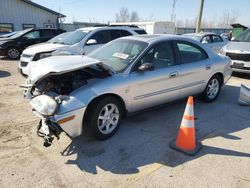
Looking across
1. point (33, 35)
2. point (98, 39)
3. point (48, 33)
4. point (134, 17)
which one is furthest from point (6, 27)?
point (134, 17)

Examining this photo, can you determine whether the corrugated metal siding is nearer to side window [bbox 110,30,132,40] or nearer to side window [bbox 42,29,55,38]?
side window [bbox 42,29,55,38]

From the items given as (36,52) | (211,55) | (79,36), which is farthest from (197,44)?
(36,52)

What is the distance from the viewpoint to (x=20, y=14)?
19.5 metres

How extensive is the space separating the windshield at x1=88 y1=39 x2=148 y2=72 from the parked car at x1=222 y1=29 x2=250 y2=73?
5343 millimetres

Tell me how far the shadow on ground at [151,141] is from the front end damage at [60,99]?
1.43 feet

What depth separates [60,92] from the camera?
3.46m

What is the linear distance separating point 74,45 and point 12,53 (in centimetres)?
646

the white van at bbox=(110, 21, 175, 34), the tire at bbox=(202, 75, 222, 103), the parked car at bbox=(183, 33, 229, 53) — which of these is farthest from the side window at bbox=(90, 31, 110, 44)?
the white van at bbox=(110, 21, 175, 34)

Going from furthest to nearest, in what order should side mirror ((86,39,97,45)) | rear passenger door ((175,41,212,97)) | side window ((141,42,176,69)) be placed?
side mirror ((86,39,97,45)) → rear passenger door ((175,41,212,97)) → side window ((141,42,176,69))

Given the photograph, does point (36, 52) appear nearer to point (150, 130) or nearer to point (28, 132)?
point (28, 132)

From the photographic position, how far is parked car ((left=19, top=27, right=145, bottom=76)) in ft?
23.5

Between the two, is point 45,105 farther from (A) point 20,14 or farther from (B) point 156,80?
(A) point 20,14

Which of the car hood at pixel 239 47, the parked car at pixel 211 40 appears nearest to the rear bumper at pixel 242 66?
the car hood at pixel 239 47

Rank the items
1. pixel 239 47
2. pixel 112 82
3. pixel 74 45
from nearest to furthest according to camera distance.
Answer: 1. pixel 112 82
2. pixel 74 45
3. pixel 239 47
